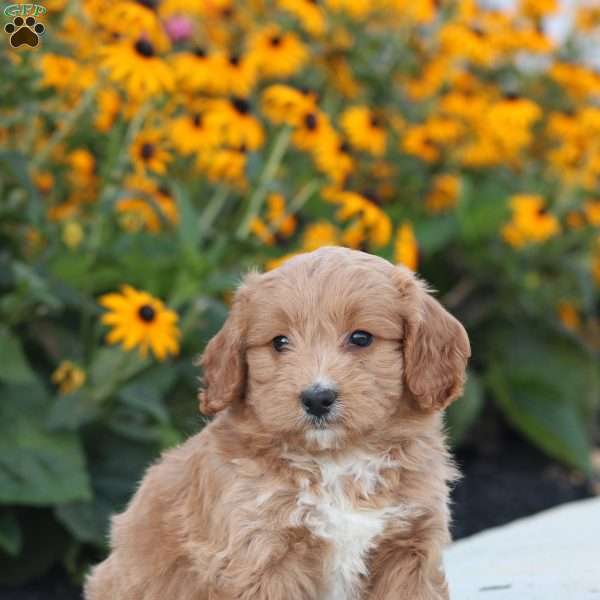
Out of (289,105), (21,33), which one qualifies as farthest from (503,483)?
(21,33)

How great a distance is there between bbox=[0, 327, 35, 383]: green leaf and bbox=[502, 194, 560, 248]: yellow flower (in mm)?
3351

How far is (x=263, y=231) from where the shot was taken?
274 inches

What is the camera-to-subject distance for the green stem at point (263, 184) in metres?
6.71

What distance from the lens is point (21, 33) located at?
6.02 m

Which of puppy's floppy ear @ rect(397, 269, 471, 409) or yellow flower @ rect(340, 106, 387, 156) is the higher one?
puppy's floppy ear @ rect(397, 269, 471, 409)

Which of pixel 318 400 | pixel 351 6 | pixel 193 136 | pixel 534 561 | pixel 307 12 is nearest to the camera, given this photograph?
pixel 318 400

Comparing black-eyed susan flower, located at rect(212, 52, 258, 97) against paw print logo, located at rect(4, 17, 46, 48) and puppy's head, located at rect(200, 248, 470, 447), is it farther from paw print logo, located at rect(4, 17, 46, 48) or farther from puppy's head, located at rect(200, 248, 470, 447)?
puppy's head, located at rect(200, 248, 470, 447)

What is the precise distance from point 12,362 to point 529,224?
11.2 ft

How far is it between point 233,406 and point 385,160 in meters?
5.12

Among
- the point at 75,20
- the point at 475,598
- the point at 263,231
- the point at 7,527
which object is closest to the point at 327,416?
A: the point at 475,598

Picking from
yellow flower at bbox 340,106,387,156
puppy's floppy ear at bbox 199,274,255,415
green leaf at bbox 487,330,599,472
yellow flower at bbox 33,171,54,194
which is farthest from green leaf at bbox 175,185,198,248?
green leaf at bbox 487,330,599,472

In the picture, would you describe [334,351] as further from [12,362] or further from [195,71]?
[195,71]

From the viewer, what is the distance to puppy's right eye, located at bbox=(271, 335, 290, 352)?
373 centimetres

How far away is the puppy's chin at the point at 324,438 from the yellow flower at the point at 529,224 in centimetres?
440
